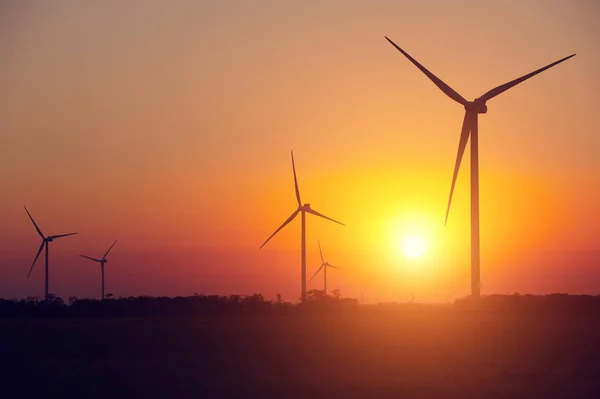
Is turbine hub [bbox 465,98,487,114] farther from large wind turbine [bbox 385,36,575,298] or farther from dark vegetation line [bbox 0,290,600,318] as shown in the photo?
dark vegetation line [bbox 0,290,600,318]

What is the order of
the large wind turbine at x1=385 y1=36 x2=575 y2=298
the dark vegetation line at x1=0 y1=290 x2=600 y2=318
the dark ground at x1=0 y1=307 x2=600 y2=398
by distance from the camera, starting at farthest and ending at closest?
1. the dark vegetation line at x1=0 y1=290 x2=600 y2=318
2. the large wind turbine at x1=385 y1=36 x2=575 y2=298
3. the dark ground at x1=0 y1=307 x2=600 y2=398

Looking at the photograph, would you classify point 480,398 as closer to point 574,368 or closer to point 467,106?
point 574,368

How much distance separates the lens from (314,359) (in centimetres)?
6450

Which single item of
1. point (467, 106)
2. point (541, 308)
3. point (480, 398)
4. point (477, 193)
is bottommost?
point (480, 398)

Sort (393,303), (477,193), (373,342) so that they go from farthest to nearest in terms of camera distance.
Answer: (393,303), (477,193), (373,342)

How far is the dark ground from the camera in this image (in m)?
55.6

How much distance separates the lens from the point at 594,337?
68.9 meters

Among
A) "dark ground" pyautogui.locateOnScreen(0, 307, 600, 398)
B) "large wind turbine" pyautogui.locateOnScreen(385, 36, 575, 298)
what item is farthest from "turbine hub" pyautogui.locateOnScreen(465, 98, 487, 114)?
"dark ground" pyautogui.locateOnScreen(0, 307, 600, 398)

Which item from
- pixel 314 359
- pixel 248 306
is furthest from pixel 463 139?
pixel 248 306

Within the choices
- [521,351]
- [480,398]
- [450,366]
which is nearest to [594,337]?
[521,351]

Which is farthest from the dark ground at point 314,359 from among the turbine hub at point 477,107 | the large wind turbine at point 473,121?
the turbine hub at point 477,107

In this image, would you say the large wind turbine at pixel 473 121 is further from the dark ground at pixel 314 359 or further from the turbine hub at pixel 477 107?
the dark ground at pixel 314 359

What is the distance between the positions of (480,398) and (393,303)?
69335mm

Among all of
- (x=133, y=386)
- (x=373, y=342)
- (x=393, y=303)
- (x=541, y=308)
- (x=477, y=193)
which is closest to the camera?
(x=133, y=386)
